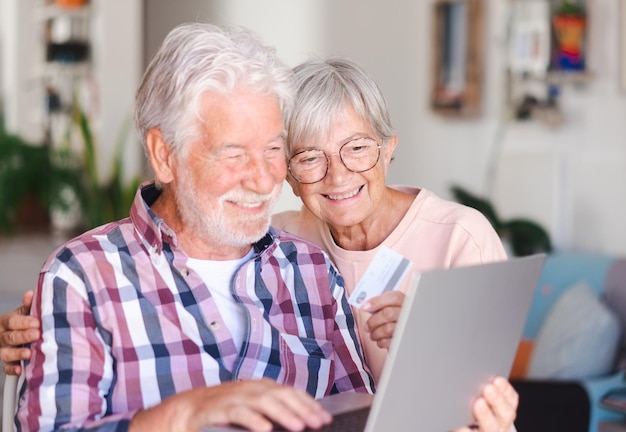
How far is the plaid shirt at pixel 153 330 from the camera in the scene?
1.56 metres

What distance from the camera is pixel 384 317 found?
1.80 meters

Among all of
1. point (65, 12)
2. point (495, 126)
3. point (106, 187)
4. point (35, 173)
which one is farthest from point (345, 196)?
point (65, 12)

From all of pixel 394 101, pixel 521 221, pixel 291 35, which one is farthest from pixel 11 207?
pixel 521 221

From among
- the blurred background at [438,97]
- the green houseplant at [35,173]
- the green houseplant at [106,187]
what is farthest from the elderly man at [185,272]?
the green houseplant at [35,173]

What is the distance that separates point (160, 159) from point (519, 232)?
10.0 feet

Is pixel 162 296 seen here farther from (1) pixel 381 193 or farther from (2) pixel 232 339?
(1) pixel 381 193

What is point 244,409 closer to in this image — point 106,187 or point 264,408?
point 264,408

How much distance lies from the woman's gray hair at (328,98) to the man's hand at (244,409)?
74 cm

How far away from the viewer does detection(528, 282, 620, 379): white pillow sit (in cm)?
385

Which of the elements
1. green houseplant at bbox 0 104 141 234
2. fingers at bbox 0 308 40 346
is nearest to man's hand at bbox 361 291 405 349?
fingers at bbox 0 308 40 346

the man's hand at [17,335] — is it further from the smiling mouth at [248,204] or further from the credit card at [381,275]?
the credit card at [381,275]

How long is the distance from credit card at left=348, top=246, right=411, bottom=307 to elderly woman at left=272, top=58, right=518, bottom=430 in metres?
0.04

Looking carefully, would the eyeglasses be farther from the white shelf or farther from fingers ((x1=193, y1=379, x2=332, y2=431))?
the white shelf

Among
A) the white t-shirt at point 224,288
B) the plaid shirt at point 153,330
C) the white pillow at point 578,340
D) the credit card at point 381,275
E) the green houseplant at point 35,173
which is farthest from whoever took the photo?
the green houseplant at point 35,173
